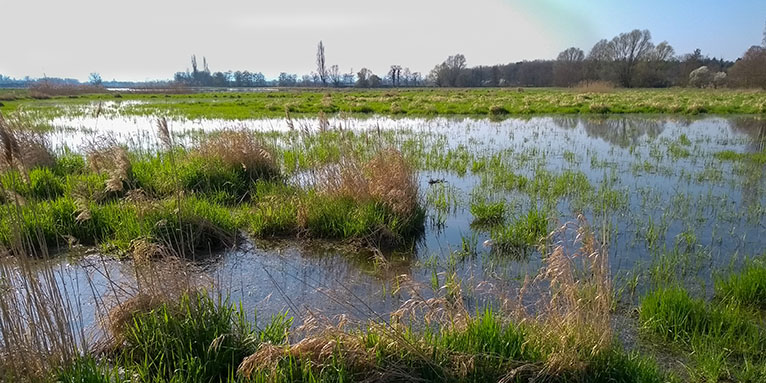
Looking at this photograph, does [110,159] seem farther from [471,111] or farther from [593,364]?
[471,111]

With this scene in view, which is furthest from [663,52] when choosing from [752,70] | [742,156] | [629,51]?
[742,156]

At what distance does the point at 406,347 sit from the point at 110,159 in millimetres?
7580

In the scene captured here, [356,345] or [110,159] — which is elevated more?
[110,159]

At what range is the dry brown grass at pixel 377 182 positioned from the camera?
22.9 feet

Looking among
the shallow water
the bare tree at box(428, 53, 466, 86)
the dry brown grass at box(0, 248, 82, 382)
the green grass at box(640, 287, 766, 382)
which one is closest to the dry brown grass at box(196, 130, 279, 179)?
the shallow water

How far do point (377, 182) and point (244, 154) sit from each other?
3.87 meters

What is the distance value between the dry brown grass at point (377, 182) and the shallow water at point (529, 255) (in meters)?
0.70

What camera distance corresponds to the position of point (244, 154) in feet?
30.8

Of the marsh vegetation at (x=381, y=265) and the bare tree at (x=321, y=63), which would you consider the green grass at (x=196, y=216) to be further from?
the bare tree at (x=321, y=63)

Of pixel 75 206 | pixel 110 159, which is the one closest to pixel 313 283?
pixel 75 206

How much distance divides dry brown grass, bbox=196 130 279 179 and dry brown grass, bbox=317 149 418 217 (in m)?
2.42

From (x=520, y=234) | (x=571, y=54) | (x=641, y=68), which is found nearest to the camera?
(x=520, y=234)

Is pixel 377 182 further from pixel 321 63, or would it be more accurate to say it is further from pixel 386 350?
pixel 321 63

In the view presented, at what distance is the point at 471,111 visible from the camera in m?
29.2
